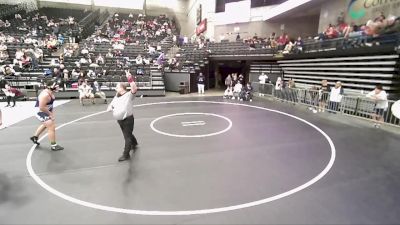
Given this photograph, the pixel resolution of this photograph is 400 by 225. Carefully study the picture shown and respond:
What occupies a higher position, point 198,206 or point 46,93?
point 46,93

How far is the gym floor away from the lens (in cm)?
400

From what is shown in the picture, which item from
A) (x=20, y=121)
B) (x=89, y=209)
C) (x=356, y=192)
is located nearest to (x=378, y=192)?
(x=356, y=192)

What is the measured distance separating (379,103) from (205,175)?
797 centimetres

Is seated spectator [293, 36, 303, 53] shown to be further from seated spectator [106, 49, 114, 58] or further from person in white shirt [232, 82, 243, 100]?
seated spectator [106, 49, 114, 58]

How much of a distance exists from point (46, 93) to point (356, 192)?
737 centimetres

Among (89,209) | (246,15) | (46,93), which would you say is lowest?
(89,209)

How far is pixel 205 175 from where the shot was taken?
17.5 feet

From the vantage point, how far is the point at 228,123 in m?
9.64

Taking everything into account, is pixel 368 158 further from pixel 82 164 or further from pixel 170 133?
pixel 82 164

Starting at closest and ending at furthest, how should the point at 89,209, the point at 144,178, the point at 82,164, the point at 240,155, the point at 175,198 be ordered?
the point at 89,209 < the point at 175,198 < the point at 144,178 < the point at 82,164 < the point at 240,155

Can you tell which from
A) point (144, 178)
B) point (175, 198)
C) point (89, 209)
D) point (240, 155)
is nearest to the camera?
point (89, 209)

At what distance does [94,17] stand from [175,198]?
32417 mm

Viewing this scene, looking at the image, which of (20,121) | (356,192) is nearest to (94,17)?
(20,121)

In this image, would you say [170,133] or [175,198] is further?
[170,133]
